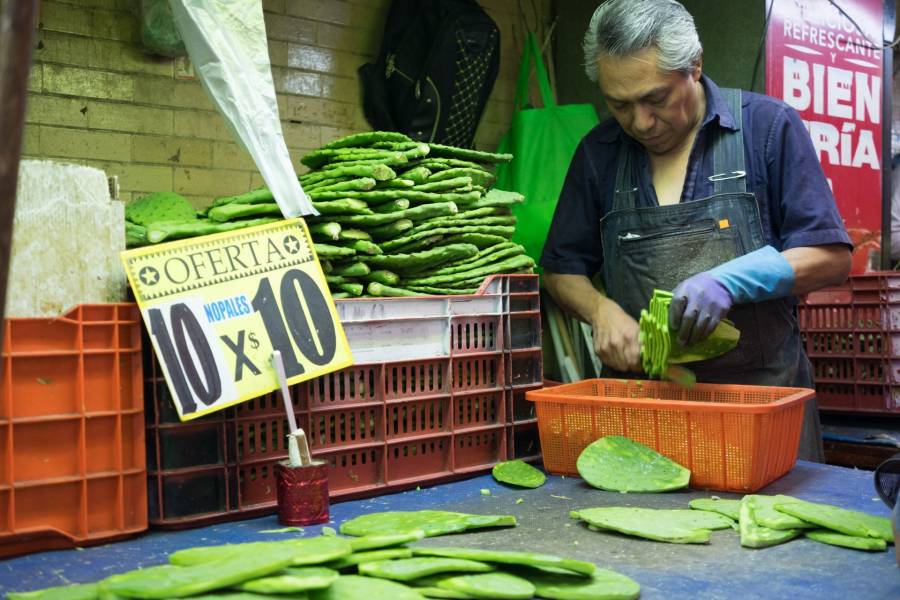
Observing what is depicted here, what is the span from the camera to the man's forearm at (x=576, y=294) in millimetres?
2592

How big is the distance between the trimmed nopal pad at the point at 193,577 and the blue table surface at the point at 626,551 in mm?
261

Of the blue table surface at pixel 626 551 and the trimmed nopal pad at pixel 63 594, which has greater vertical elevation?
the trimmed nopal pad at pixel 63 594

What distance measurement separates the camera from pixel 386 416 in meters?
2.06

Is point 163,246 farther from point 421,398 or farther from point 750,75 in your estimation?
point 750,75

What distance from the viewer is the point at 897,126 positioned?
539 cm

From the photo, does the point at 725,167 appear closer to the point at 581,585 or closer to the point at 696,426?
the point at 696,426

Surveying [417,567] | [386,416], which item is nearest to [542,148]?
[386,416]

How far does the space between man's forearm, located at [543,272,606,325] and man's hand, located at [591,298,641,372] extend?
6 centimetres

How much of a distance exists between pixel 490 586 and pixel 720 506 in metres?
0.72

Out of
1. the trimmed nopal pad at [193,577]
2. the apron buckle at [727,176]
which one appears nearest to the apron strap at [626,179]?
the apron buckle at [727,176]

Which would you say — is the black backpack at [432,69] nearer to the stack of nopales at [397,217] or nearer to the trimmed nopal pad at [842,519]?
the stack of nopales at [397,217]

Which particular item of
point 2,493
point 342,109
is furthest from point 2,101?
point 342,109

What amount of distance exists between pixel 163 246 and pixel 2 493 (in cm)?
54

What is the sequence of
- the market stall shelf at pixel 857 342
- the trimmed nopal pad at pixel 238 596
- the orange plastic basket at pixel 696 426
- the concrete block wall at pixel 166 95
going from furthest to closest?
1. the market stall shelf at pixel 857 342
2. the concrete block wall at pixel 166 95
3. the orange plastic basket at pixel 696 426
4. the trimmed nopal pad at pixel 238 596
